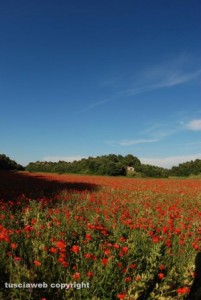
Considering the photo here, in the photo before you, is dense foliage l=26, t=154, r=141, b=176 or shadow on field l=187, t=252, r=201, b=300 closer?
shadow on field l=187, t=252, r=201, b=300

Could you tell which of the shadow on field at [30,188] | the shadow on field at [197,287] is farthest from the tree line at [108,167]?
the shadow on field at [197,287]

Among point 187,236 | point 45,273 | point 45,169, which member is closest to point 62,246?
point 45,273

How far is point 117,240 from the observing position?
20.6 feet

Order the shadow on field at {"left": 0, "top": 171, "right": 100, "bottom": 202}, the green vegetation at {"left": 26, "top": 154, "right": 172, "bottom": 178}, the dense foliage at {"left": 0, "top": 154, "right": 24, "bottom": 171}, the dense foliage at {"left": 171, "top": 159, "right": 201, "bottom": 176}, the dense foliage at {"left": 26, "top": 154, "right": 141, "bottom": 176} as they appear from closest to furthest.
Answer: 1. the shadow on field at {"left": 0, "top": 171, "right": 100, "bottom": 202}
2. the dense foliage at {"left": 0, "top": 154, "right": 24, "bottom": 171}
3. the dense foliage at {"left": 26, "top": 154, "right": 141, "bottom": 176}
4. the green vegetation at {"left": 26, "top": 154, "right": 172, "bottom": 178}
5. the dense foliage at {"left": 171, "top": 159, "right": 201, "bottom": 176}

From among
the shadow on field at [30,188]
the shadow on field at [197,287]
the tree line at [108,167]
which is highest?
the tree line at [108,167]

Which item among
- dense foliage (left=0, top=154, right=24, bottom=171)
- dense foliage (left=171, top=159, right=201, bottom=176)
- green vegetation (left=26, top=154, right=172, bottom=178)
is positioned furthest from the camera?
dense foliage (left=171, top=159, right=201, bottom=176)

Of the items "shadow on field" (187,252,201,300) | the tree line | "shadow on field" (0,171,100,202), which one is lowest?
"shadow on field" (187,252,201,300)

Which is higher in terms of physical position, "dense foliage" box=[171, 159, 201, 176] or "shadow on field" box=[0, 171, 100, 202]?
"dense foliage" box=[171, 159, 201, 176]

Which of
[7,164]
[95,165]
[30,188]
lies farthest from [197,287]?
[95,165]

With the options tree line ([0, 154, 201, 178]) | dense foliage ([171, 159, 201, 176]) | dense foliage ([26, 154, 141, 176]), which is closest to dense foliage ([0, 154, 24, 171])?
tree line ([0, 154, 201, 178])

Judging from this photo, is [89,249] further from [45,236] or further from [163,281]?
[163,281]

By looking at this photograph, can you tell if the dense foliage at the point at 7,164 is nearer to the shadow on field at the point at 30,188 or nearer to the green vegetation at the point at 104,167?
the green vegetation at the point at 104,167

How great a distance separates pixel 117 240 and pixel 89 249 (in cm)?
94

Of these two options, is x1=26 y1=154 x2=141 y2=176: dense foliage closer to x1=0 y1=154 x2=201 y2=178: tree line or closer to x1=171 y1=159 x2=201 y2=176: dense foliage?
x1=0 y1=154 x2=201 y2=178: tree line
